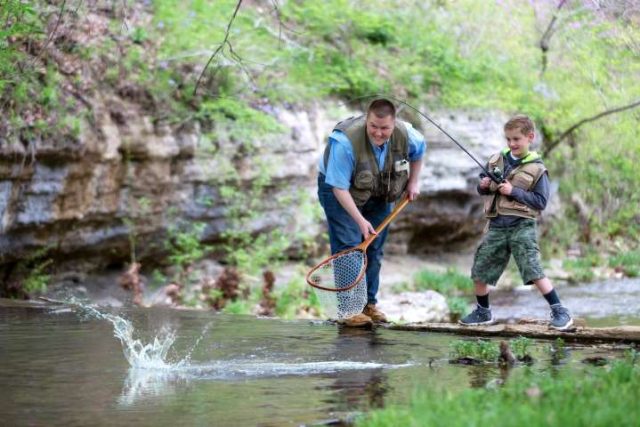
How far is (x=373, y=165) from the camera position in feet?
25.2

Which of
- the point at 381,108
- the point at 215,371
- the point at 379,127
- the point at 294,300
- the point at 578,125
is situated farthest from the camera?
the point at 578,125

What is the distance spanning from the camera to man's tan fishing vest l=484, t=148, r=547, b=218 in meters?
7.54

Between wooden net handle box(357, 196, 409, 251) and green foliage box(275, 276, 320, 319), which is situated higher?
wooden net handle box(357, 196, 409, 251)

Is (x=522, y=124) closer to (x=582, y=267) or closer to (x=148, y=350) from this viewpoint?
(x=148, y=350)

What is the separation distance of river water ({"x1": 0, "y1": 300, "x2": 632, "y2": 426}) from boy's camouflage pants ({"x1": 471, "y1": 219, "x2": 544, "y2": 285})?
625 mm

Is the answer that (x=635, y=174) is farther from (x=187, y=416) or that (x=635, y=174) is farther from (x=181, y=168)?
(x=187, y=416)

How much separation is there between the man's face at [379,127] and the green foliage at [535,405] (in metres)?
2.86

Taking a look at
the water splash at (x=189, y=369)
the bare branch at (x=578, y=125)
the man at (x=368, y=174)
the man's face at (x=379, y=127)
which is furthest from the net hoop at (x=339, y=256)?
the bare branch at (x=578, y=125)

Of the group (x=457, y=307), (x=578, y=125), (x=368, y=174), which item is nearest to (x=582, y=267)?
(x=578, y=125)

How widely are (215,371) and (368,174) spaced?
2198 millimetres

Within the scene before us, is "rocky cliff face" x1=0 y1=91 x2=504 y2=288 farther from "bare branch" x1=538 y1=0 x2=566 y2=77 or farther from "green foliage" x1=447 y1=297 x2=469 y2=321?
"bare branch" x1=538 y1=0 x2=566 y2=77

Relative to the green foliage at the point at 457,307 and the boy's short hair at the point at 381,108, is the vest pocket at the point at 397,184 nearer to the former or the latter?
the boy's short hair at the point at 381,108

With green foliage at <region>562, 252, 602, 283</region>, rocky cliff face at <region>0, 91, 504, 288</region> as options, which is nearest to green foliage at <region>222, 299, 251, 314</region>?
rocky cliff face at <region>0, 91, 504, 288</region>

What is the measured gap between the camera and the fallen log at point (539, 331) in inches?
282
